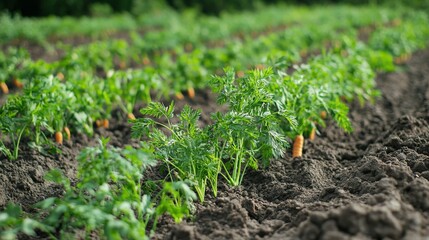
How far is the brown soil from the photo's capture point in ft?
10.8

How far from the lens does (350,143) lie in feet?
20.2

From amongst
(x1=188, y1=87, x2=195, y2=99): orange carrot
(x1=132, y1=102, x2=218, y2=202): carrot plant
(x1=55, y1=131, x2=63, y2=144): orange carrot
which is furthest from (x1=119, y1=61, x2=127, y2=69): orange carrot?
(x1=132, y1=102, x2=218, y2=202): carrot plant

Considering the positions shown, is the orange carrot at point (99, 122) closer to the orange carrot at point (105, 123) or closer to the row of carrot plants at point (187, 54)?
the orange carrot at point (105, 123)

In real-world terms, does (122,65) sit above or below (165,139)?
below

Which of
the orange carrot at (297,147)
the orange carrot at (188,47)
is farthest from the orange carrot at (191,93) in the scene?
the orange carrot at (188,47)

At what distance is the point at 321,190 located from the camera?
4.55 meters

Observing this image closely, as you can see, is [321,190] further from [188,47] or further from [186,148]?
[188,47]

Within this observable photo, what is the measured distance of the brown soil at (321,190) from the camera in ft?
10.8

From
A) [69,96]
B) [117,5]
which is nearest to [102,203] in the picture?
[69,96]

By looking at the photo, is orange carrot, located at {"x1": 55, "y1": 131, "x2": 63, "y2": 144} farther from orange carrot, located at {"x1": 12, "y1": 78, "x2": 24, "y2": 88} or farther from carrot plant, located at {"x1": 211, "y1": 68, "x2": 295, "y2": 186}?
orange carrot, located at {"x1": 12, "y1": 78, "x2": 24, "y2": 88}

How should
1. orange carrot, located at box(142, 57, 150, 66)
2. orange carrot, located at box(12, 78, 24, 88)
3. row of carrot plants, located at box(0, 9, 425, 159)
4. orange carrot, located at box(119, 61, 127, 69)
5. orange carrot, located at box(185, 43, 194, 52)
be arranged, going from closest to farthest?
row of carrot plants, located at box(0, 9, 425, 159)
orange carrot, located at box(12, 78, 24, 88)
orange carrot, located at box(119, 61, 127, 69)
orange carrot, located at box(142, 57, 150, 66)
orange carrot, located at box(185, 43, 194, 52)

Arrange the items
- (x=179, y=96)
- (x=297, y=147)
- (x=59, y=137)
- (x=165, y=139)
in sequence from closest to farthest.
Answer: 1. (x=165, y=139)
2. (x=297, y=147)
3. (x=59, y=137)
4. (x=179, y=96)

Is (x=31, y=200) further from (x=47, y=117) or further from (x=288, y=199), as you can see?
(x=288, y=199)

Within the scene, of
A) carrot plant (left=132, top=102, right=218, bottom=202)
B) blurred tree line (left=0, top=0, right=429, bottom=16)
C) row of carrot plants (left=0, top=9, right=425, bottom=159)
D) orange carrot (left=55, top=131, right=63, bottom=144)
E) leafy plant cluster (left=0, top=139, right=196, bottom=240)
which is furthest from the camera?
blurred tree line (left=0, top=0, right=429, bottom=16)
